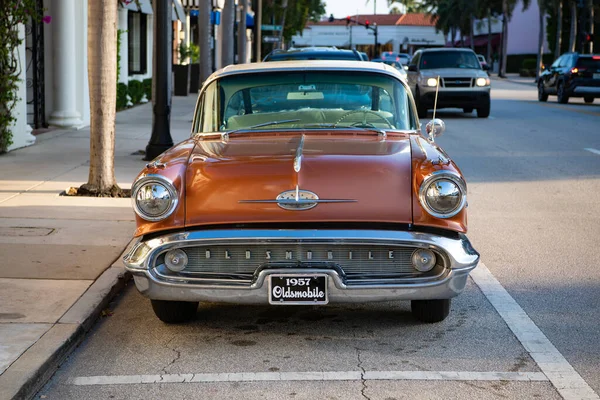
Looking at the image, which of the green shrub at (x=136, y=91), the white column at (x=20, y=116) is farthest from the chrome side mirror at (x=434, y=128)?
the green shrub at (x=136, y=91)

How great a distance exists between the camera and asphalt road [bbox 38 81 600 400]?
4.80 m

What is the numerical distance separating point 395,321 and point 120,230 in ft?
11.5

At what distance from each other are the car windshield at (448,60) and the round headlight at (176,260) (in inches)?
804

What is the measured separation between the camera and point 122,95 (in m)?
24.4

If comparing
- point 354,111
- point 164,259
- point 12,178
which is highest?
point 354,111

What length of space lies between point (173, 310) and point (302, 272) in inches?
40.7

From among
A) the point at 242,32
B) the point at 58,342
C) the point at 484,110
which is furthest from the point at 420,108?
the point at 58,342

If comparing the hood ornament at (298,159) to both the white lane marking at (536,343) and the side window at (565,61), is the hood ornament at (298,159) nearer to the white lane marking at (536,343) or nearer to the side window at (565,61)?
the white lane marking at (536,343)

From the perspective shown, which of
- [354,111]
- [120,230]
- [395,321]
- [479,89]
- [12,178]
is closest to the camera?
[395,321]

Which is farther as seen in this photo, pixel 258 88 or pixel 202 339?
pixel 258 88

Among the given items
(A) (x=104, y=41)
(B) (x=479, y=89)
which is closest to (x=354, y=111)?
(A) (x=104, y=41)

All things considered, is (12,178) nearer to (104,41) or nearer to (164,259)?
(104,41)

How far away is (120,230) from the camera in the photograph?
870 centimetres

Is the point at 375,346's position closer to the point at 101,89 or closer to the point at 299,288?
the point at 299,288
